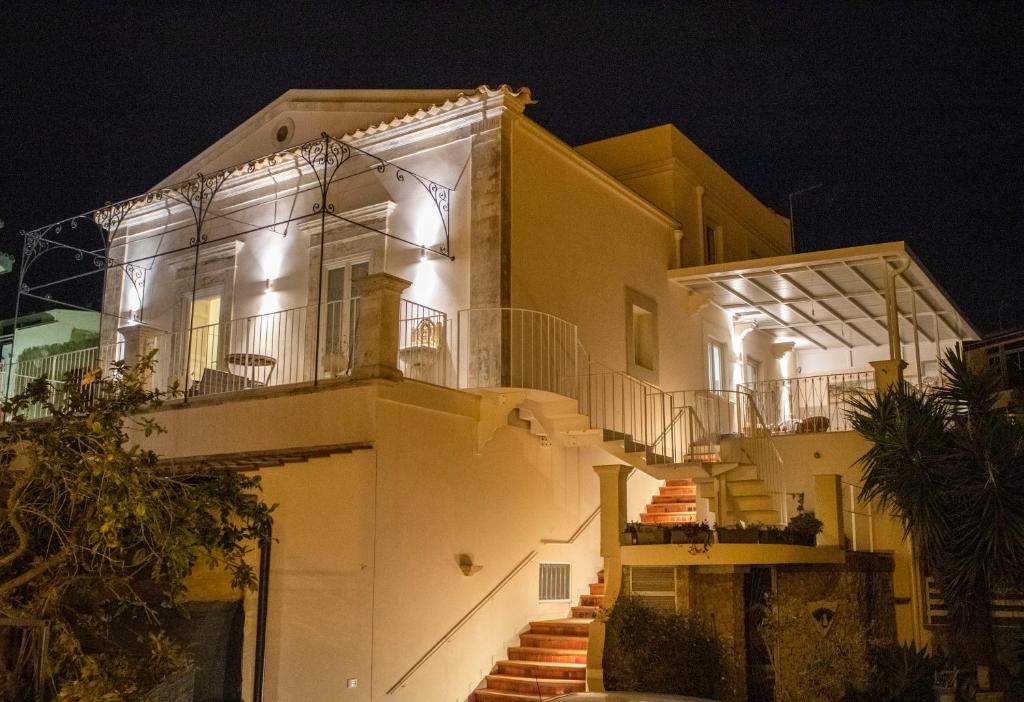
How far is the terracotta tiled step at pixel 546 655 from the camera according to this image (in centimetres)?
1152

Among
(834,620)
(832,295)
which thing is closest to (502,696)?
(834,620)

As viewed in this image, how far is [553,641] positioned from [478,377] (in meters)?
3.30

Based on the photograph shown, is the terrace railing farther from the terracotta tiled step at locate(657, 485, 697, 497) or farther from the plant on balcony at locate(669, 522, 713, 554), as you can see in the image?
the plant on balcony at locate(669, 522, 713, 554)

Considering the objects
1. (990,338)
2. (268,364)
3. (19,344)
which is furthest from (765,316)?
(19,344)

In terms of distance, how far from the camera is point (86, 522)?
6906mm

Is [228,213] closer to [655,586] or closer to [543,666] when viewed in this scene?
[543,666]

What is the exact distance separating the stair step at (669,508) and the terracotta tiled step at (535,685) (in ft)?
13.7

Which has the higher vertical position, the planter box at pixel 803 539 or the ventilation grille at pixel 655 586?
the planter box at pixel 803 539

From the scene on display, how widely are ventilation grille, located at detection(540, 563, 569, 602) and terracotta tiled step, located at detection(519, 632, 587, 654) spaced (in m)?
0.77

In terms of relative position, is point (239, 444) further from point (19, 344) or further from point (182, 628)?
point (19, 344)

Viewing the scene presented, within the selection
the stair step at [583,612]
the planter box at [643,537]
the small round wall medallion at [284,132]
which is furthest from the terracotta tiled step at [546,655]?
the small round wall medallion at [284,132]

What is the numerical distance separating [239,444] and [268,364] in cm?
240

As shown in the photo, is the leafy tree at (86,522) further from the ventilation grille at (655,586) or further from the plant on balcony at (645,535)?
the ventilation grille at (655,586)

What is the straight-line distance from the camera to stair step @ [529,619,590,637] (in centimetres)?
1212
